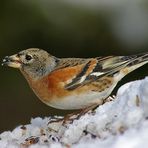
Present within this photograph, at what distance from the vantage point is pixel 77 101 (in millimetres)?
3521

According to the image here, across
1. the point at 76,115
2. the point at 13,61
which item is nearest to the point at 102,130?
the point at 76,115

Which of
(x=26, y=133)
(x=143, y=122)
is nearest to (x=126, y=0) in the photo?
(x=26, y=133)

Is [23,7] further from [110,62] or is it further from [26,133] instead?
[26,133]

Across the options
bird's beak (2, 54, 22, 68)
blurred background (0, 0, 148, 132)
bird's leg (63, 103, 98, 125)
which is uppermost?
blurred background (0, 0, 148, 132)

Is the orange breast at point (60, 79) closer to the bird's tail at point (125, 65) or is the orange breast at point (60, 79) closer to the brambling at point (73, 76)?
the brambling at point (73, 76)

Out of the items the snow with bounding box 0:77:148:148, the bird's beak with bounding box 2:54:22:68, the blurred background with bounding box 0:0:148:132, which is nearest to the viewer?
the snow with bounding box 0:77:148:148

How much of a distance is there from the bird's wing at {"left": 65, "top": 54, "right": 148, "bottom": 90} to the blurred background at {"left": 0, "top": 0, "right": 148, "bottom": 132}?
3.78 m

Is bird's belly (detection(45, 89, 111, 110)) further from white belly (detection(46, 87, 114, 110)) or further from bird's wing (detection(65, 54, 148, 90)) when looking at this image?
bird's wing (detection(65, 54, 148, 90))

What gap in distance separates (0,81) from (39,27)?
0.82 meters

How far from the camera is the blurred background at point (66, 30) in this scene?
7.71 m

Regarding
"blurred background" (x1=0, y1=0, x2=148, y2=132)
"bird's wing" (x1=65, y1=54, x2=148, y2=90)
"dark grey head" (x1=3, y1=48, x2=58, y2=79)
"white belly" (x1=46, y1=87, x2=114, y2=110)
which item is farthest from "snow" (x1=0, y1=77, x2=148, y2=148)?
"blurred background" (x1=0, y1=0, x2=148, y2=132)

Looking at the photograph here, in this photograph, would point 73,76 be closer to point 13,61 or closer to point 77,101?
point 77,101

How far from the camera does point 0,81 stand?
25.3 feet

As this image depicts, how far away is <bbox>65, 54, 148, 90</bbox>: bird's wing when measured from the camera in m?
3.71
